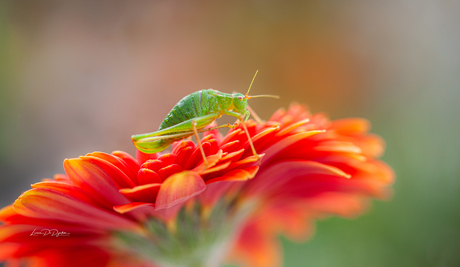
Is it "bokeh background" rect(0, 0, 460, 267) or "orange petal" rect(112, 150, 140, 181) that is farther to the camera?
"bokeh background" rect(0, 0, 460, 267)

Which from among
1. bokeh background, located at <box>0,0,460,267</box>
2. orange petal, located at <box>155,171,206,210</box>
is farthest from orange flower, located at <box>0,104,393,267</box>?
bokeh background, located at <box>0,0,460,267</box>

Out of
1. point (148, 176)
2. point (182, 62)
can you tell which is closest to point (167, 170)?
point (148, 176)

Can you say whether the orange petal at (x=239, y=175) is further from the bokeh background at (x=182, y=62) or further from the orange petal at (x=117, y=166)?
the bokeh background at (x=182, y=62)

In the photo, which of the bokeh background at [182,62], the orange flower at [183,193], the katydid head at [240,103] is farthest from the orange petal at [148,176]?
the bokeh background at [182,62]

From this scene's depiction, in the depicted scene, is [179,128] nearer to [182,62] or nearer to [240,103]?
[240,103]

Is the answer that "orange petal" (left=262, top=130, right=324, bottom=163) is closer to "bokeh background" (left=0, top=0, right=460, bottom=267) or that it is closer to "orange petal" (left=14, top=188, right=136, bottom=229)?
"orange petal" (left=14, top=188, right=136, bottom=229)
